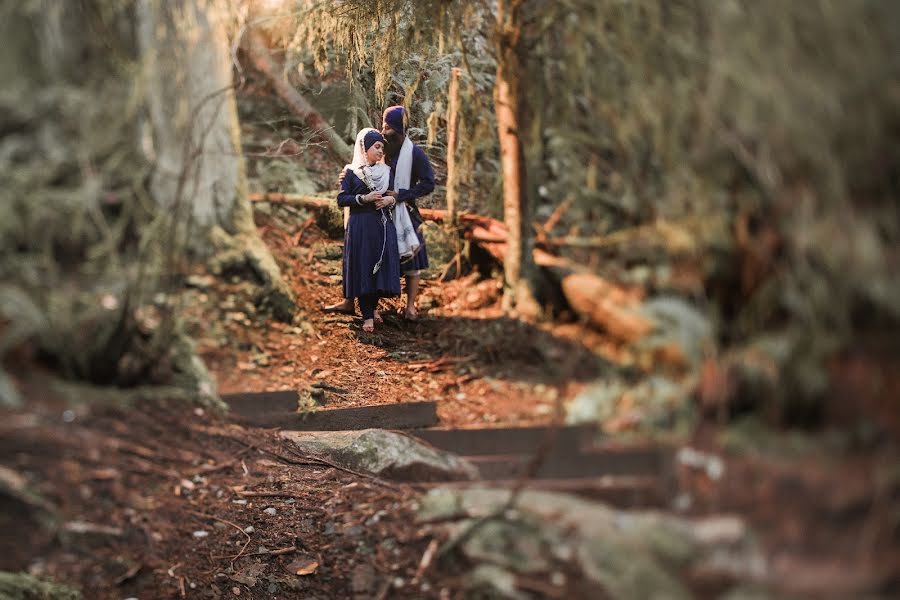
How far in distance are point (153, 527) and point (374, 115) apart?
1.29 metres

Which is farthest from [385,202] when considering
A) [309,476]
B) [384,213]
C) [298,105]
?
[309,476]

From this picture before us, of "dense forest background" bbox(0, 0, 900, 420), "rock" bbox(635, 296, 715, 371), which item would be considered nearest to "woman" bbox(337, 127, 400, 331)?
"dense forest background" bbox(0, 0, 900, 420)

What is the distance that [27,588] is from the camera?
246cm

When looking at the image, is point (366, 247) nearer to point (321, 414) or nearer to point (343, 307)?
point (343, 307)

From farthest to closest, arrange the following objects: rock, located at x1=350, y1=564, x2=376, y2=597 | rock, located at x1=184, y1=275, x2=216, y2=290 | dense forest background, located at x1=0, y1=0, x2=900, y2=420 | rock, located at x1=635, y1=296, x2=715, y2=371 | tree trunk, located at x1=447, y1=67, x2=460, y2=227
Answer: rock, located at x1=350, y1=564, x2=376, y2=597 < tree trunk, located at x1=447, y1=67, x2=460, y2=227 < rock, located at x1=184, y1=275, x2=216, y2=290 < rock, located at x1=635, y1=296, x2=715, y2=371 < dense forest background, located at x1=0, y1=0, x2=900, y2=420

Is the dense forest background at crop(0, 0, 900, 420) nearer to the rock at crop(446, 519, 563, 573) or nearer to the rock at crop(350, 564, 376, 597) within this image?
the rock at crop(446, 519, 563, 573)

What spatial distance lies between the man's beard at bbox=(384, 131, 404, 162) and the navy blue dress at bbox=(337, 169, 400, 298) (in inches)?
4.2

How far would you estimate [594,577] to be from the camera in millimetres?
1434

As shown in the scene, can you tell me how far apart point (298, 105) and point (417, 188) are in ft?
1.25

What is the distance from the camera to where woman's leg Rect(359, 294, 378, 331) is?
2.29 metres

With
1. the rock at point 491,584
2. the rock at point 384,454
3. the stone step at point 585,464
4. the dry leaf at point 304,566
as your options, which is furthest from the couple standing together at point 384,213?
the dry leaf at point 304,566

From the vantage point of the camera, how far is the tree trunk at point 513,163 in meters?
1.71

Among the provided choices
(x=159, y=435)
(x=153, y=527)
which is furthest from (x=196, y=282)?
(x=153, y=527)

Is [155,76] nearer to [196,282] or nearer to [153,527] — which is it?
[196,282]
